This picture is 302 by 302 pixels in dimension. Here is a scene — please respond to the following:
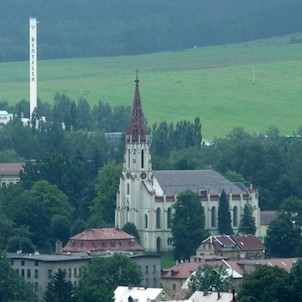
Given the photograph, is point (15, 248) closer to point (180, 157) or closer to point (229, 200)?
point (229, 200)

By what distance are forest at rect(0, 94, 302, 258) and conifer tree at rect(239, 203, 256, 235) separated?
1.81 metres

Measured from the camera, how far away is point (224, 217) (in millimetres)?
133625

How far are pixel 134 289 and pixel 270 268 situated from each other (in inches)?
235

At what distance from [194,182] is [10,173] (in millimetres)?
22814

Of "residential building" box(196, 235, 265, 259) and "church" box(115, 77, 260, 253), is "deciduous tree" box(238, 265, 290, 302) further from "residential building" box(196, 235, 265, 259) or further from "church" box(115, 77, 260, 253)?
"church" box(115, 77, 260, 253)

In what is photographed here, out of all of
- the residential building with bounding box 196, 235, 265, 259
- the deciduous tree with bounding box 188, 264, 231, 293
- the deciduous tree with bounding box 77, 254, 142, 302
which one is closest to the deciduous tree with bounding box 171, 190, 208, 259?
the residential building with bounding box 196, 235, 265, 259

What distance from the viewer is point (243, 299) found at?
98.5m

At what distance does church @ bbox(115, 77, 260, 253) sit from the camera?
13238 centimetres

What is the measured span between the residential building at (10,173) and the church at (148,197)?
19388 mm

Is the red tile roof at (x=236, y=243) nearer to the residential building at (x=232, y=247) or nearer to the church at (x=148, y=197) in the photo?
the residential building at (x=232, y=247)

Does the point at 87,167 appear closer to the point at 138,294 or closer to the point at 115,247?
the point at 115,247

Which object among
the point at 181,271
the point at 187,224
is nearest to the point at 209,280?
the point at 181,271

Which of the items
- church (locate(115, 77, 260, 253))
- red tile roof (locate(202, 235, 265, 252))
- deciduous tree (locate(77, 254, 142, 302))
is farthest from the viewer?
church (locate(115, 77, 260, 253))

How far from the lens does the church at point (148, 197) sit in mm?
132375
